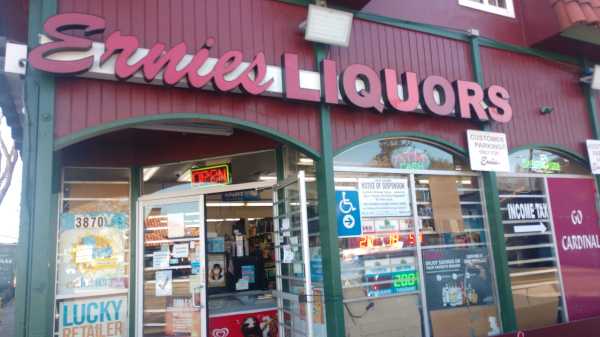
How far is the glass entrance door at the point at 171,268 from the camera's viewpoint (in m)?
6.82

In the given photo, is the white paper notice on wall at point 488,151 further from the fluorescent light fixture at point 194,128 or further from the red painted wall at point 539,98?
the fluorescent light fixture at point 194,128

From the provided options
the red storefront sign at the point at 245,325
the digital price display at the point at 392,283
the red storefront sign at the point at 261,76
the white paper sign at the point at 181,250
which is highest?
the red storefront sign at the point at 261,76

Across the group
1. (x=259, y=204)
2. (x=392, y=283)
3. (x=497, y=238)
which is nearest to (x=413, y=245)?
(x=392, y=283)

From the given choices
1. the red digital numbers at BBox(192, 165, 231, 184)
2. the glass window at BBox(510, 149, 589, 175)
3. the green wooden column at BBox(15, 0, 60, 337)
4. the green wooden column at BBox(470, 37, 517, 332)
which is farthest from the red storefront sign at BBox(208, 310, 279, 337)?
the glass window at BBox(510, 149, 589, 175)

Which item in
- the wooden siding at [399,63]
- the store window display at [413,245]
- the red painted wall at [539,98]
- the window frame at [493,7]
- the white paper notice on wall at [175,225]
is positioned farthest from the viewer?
the window frame at [493,7]

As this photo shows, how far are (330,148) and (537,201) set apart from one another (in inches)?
165

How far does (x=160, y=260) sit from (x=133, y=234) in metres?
0.55

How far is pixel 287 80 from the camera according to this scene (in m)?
5.89

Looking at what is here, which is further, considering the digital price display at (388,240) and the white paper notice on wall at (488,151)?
the white paper notice on wall at (488,151)

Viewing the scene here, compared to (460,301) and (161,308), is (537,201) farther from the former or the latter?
(161,308)

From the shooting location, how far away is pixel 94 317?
6609 millimetres

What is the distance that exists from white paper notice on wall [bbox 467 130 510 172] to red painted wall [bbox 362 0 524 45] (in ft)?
6.01

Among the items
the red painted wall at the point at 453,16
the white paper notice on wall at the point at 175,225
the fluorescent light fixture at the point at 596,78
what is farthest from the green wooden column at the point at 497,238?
the white paper notice on wall at the point at 175,225

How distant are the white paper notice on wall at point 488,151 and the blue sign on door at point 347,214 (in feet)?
7.32
